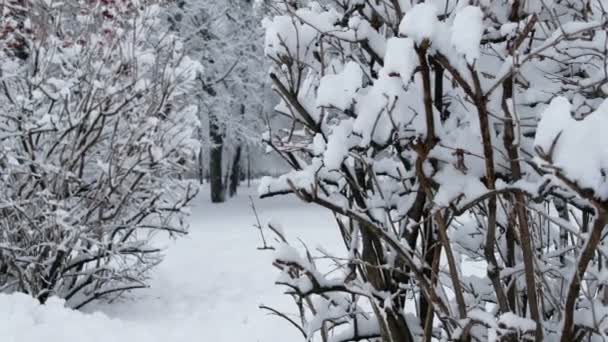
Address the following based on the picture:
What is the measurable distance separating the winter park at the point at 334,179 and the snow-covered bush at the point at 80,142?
A: 32mm

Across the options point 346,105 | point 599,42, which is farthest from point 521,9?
point 346,105

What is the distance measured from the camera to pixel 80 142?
23.2 ft

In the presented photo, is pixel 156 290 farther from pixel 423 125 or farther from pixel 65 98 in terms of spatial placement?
pixel 423 125

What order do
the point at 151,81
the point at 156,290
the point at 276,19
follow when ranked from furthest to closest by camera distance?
the point at 156,290 → the point at 151,81 → the point at 276,19

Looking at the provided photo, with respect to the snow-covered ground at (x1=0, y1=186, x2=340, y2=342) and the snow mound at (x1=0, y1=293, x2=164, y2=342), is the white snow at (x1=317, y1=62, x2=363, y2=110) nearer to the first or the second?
the snow-covered ground at (x1=0, y1=186, x2=340, y2=342)

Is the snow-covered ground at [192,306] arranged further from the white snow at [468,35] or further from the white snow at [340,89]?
the white snow at [468,35]

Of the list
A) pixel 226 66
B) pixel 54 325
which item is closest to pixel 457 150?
pixel 54 325

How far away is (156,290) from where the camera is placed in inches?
313

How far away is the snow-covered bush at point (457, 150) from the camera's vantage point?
1535 millimetres

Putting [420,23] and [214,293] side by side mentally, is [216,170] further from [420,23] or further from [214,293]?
[420,23]

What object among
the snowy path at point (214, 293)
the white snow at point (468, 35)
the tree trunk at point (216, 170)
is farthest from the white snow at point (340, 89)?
the tree trunk at point (216, 170)

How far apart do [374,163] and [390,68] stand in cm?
78

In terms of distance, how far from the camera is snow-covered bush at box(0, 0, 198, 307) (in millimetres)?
6707

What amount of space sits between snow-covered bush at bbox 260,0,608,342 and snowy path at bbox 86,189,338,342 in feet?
9.71
